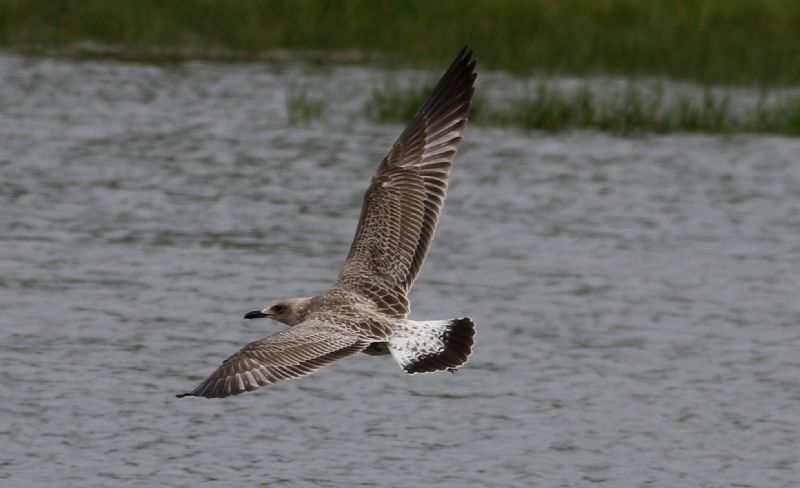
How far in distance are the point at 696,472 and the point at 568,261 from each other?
5.11 m

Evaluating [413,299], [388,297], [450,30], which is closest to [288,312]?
[388,297]

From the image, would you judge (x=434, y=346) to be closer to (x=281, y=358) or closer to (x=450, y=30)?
(x=281, y=358)

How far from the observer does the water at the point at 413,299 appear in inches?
332

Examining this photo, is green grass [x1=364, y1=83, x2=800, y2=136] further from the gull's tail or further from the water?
the gull's tail

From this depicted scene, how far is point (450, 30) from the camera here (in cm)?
2389

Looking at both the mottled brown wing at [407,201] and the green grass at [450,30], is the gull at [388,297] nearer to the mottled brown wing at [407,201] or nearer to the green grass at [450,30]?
the mottled brown wing at [407,201]

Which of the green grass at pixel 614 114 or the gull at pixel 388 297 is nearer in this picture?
the gull at pixel 388 297

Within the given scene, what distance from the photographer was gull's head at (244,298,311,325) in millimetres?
8219

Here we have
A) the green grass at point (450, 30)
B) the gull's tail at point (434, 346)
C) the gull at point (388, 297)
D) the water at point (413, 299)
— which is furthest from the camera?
the green grass at point (450, 30)

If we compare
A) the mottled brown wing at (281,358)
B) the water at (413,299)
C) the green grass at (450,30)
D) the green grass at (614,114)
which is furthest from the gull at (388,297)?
the green grass at (450,30)

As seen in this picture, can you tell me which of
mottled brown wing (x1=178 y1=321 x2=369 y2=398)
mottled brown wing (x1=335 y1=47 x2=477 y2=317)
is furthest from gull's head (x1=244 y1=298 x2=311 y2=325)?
mottled brown wing (x1=178 y1=321 x2=369 y2=398)

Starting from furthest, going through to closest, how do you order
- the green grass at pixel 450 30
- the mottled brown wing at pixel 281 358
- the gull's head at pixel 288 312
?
the green grass at pixel 450 30, the gull's head at pixel 288 312, the mottled brown wing at pixel 281 358

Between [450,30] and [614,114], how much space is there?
4.85m

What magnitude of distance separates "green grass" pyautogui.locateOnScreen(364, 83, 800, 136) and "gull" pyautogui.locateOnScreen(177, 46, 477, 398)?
1010cm
